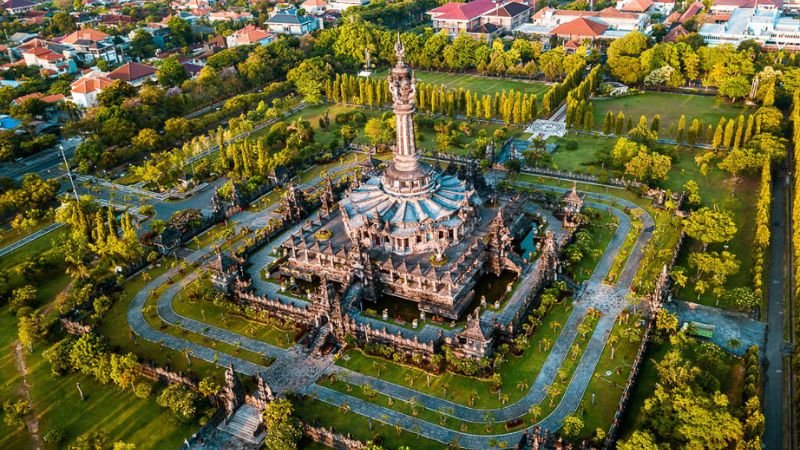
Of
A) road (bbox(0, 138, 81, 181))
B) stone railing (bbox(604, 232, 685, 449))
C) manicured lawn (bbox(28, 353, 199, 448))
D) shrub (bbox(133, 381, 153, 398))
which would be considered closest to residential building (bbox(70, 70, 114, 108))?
road (bbox(0, 138, 81, 181))

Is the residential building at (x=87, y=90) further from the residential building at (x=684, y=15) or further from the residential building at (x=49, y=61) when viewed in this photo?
the residential building at (x=684, y=15)

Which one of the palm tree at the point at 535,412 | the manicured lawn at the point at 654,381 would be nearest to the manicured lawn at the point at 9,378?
the palm tree at the point at 535,412

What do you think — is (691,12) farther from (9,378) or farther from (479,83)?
(9,378)

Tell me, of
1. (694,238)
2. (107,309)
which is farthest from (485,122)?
(107,309)

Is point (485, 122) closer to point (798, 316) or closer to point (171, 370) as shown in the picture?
point (798, 316)

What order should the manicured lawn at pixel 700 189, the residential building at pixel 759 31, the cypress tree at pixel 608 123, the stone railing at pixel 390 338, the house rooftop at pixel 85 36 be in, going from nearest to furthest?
the stone railing at pixel 390 338, the manicured lawn at pixel 700 189, the cypress tree at pixel 608 123, the residential building at pixel 759 31, the house rooftop at pixel 85 36

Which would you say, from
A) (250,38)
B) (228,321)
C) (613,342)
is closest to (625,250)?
(613,342)

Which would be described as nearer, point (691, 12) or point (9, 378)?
point (9, 378)
